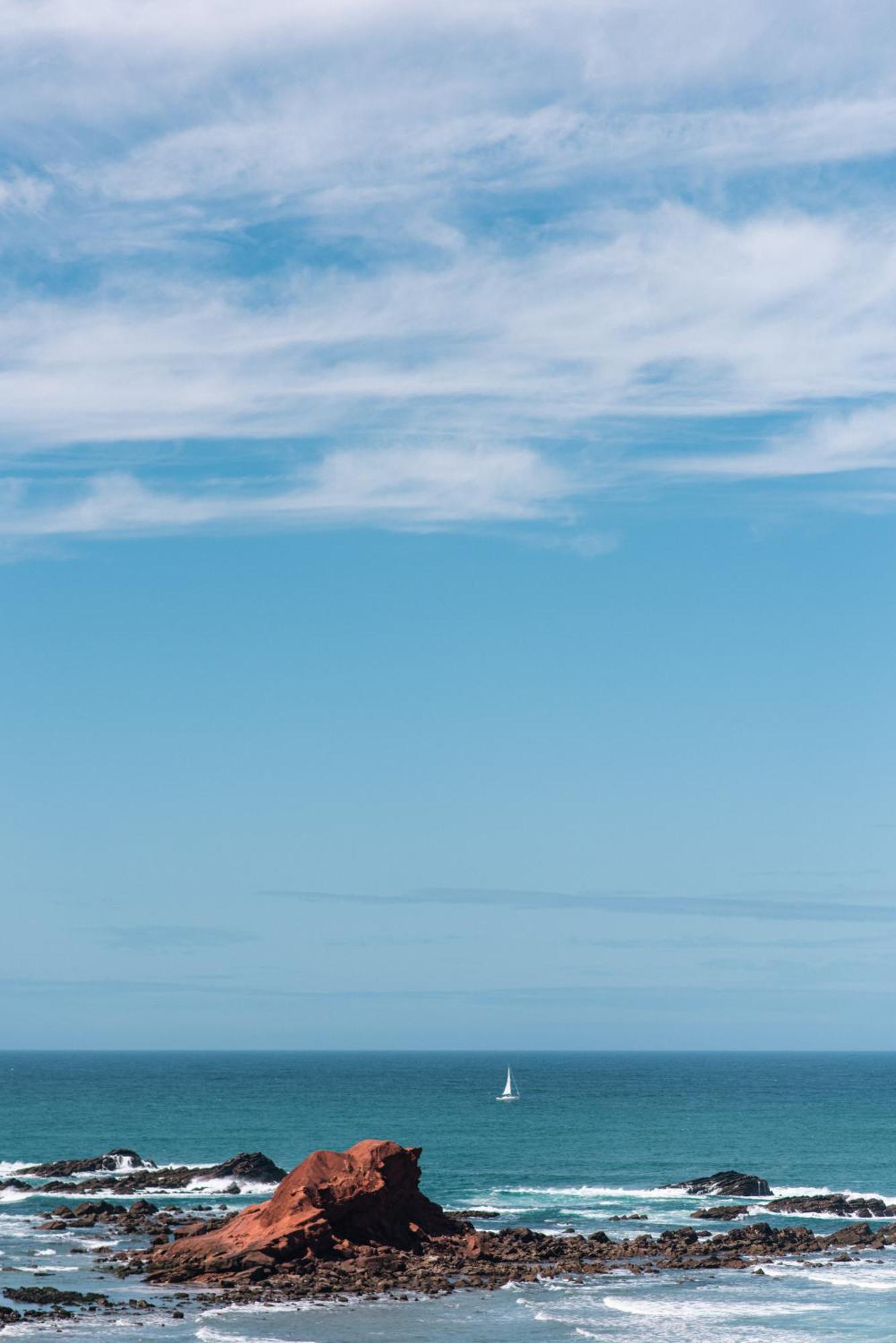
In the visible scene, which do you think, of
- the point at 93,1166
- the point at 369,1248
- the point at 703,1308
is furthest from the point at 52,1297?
the point at 93,1166

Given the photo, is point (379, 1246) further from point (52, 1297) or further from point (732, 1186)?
point (732, 1186)

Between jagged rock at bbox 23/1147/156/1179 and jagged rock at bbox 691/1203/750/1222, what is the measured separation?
39.2m

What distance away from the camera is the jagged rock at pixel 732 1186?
91938 mm

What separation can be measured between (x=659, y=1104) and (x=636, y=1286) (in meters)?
129

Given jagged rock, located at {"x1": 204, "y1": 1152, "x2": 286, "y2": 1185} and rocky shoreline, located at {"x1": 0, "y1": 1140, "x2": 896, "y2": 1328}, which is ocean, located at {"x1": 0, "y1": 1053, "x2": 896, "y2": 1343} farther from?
jagged rock, located at {"x1": 204, "y1": 1152, "x2": 286, "y2": 1185}

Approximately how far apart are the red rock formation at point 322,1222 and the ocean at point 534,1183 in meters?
4.00

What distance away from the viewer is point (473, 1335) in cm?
5219

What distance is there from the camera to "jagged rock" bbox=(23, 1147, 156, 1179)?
99.7 m

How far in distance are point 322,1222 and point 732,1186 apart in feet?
122

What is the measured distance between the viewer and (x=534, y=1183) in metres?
101

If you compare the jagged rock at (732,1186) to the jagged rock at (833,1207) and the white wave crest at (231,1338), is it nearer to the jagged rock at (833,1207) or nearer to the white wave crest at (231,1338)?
the jagged rock at (833,1207)

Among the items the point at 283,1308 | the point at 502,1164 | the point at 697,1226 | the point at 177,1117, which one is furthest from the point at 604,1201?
the point at 177,1117

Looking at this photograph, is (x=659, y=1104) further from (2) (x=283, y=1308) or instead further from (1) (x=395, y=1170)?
(2) (x=283, y=1308)

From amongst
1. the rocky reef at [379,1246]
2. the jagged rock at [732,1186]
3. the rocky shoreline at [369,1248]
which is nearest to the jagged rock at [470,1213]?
the rocky shoreline at [369,1248]
